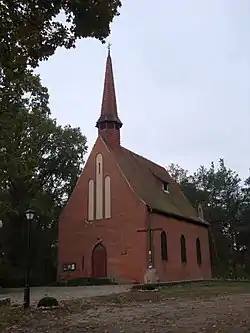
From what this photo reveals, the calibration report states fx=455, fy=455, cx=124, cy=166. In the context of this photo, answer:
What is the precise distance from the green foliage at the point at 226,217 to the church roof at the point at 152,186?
973cm

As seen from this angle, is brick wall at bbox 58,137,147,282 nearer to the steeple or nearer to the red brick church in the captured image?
the red brick church

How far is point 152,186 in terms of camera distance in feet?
119

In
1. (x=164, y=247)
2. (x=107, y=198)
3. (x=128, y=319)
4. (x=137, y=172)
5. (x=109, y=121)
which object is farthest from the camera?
(x=137, y=172)

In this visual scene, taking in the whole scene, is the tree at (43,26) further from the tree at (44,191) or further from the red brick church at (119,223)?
the red brick church at (119,223)

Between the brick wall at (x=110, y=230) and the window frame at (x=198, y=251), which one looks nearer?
the brick wall at (x=110, y=230)

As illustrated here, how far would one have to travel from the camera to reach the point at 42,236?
36594mm

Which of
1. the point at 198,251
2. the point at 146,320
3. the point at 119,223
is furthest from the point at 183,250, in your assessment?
the point at 146,320

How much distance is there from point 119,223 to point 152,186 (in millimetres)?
5599

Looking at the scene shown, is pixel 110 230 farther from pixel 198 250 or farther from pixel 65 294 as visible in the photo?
pixel 65 294

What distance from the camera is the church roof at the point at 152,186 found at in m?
33.1

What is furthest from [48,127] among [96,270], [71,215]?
[96,270]

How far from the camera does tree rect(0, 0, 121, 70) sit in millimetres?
8438

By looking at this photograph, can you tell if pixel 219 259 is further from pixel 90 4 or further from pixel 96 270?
pixel 90 4

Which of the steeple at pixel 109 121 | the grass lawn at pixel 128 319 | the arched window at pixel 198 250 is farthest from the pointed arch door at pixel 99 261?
the grass lawn at pixel 128 319
